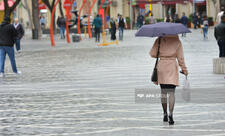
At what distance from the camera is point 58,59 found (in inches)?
1057

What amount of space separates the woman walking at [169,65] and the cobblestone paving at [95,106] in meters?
0.45

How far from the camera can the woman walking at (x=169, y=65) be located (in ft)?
32.3

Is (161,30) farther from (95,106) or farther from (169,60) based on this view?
(95,106)

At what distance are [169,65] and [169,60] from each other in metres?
0.07

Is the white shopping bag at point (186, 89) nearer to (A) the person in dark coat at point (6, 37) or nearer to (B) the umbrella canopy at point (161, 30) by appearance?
(B) the umbrella canopy at point (161, 30)

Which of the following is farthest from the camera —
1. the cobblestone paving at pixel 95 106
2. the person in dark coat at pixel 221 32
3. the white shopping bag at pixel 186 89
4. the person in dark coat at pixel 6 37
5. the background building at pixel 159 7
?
the background building at pixel 159 7

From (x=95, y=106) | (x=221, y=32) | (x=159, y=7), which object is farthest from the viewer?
(x=159, y=7)

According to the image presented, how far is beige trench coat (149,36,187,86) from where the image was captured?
9836 mm

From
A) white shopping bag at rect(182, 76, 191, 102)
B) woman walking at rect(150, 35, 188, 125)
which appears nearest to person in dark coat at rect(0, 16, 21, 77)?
white shopping bag at rect(182, 76, 191, 102)

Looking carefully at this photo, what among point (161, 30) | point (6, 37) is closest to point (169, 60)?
point (161, 30)

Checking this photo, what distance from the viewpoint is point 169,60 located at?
9.91m

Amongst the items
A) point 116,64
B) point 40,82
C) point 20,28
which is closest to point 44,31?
point 20,28

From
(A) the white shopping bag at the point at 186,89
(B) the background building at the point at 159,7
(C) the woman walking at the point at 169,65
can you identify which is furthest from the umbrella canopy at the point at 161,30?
(B) the background building at the point at 159,7

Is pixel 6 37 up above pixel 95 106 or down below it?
above
